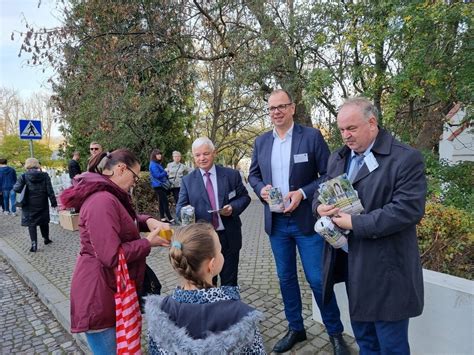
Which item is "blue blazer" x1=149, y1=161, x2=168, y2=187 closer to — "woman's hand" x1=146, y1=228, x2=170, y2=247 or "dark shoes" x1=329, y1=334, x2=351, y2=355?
"woman's hand" x1=146, y1=228, x2=170, y2=247

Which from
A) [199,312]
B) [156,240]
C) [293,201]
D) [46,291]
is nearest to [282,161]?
[293,201]

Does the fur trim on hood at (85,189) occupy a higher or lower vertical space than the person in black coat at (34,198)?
higher

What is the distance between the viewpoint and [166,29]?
293 inches

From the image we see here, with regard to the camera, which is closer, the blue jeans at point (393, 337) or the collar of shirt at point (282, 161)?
the blue jeans at point (393, 337)

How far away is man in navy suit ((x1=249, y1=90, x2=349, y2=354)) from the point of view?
9.04 feet

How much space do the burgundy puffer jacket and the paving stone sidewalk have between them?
1656 mm

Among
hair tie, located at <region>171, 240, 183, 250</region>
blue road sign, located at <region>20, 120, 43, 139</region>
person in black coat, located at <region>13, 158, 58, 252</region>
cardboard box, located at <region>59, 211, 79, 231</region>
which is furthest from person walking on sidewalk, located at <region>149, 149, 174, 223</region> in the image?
hair tie, located at <region>171, 240, 183, 250</region>

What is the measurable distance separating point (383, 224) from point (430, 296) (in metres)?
1.14

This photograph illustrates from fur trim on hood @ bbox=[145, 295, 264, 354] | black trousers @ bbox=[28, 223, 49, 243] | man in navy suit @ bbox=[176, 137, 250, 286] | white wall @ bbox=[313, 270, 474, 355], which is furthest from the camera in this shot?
black trousers @ bbox=[28, 223, 49, 243]

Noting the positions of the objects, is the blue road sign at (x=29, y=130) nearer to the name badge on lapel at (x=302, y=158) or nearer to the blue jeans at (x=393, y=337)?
the name badge on lapel at (x=302, y=158)

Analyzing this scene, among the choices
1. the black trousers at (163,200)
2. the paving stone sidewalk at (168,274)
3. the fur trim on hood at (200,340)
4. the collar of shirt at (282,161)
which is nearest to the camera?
the fur trim on hood at (200,340)

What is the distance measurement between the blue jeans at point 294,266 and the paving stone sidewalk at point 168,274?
1.09 feet

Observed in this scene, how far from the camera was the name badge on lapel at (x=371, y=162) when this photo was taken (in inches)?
77.1

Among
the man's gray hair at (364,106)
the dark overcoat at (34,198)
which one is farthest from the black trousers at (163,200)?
the man's gray hair at (364,106)
